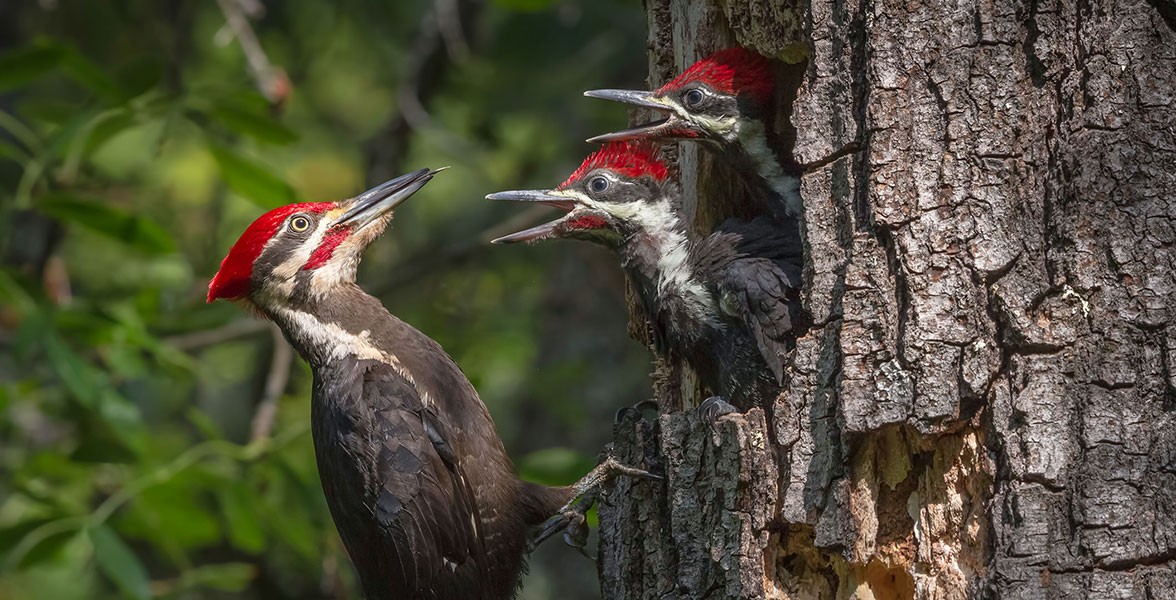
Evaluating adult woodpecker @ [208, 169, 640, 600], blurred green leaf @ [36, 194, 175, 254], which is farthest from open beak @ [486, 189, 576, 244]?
blurred green leaf @ [36, 194, 175, 254]

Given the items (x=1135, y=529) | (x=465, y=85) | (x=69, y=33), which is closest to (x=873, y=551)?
(x=1135, y=529)

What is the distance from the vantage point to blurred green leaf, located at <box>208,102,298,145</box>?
4.47 metres

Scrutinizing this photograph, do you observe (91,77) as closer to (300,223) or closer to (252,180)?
(252,180)

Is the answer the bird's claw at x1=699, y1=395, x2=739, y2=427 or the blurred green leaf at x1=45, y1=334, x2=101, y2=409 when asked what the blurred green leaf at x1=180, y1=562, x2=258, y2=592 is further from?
the bird's claw at x1=699, y1=395, x2=739, y2=427

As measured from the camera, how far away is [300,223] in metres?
4.34

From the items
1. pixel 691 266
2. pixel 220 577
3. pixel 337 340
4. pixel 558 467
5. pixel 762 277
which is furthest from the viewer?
pixel 220 577

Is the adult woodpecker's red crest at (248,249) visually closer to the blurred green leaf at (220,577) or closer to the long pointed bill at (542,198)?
the long pointed bill at (542,198)

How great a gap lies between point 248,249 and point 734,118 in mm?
1790

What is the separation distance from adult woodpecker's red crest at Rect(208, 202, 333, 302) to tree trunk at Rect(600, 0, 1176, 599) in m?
2.12

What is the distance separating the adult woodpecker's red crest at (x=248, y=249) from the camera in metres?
4.23

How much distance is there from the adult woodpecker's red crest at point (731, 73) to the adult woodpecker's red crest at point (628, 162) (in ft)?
1.09

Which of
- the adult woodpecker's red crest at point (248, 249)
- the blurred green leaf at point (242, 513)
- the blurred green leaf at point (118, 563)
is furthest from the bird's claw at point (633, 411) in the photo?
the blurred green leaf at point (118, 563)

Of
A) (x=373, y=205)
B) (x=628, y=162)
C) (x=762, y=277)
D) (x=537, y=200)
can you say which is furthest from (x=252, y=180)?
(x=762, y=277)

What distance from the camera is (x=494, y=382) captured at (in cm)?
805
